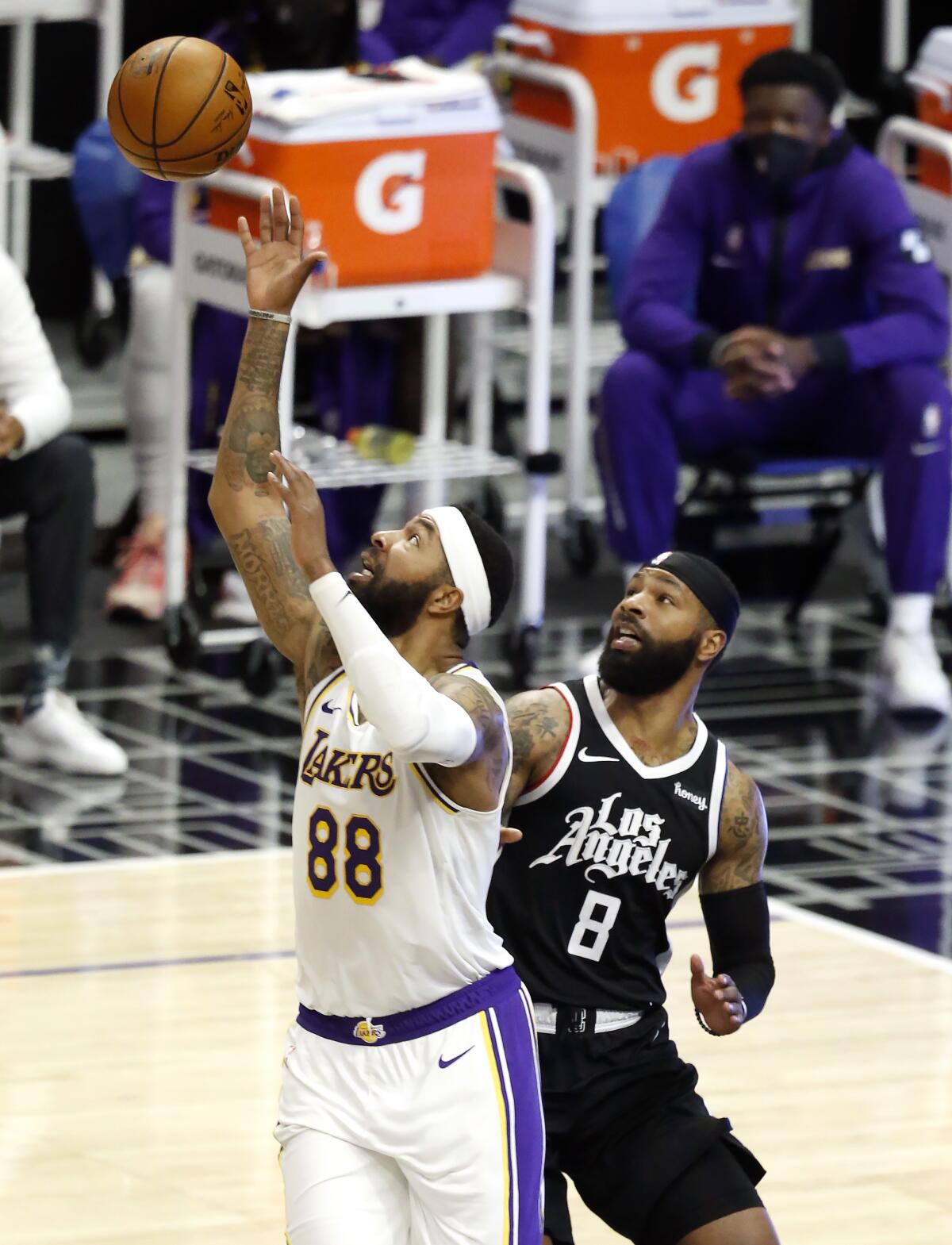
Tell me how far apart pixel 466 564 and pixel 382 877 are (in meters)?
0.40

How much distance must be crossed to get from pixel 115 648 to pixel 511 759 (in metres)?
4.20

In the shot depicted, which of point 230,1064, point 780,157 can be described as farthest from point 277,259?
point 780,157

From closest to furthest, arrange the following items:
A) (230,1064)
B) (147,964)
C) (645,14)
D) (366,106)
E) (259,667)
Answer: (230,1064) → (147,964) → (366,106) → (259,667) → (645,14)

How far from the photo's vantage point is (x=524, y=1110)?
3586 millimetres

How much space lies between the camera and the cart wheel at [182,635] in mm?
7562

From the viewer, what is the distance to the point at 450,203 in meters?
7.33

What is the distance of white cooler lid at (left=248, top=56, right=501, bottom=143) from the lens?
706cm

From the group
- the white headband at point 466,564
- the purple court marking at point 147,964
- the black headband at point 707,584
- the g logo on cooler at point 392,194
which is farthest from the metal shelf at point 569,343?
the white headband at point 466,564

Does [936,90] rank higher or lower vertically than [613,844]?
higher

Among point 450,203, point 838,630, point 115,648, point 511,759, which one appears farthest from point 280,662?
point 511,759

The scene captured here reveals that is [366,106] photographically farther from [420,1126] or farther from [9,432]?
[420,1126]

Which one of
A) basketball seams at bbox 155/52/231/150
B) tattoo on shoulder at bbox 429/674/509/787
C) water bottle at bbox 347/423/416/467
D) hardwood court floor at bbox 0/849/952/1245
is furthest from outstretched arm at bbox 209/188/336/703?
water bottle at bbox 347/423/416/467

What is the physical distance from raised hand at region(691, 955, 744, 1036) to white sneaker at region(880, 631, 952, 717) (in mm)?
3886

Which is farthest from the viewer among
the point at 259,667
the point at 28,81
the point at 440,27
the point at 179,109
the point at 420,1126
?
the point at 28,81
